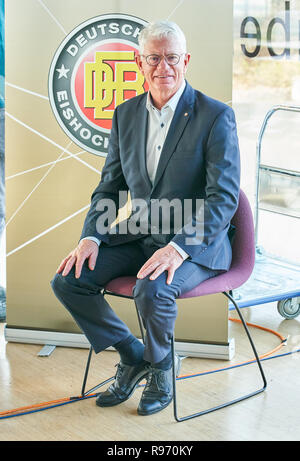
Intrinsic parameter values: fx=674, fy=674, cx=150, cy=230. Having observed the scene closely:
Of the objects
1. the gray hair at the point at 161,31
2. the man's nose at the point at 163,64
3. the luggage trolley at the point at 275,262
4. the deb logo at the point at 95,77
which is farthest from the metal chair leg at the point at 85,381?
the gray hair at the point at 161,31

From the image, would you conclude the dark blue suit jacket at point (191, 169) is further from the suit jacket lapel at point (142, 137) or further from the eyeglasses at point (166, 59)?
the eyeglasses at point (166, 59)

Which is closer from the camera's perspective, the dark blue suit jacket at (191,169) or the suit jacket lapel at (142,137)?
the dark blue suit jacket at (191,169)

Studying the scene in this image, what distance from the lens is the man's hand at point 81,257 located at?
2.67 meters

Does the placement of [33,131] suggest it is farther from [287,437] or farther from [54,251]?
[287,437]

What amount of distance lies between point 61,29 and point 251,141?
1.30 meters

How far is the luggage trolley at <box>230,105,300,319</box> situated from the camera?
3.62m

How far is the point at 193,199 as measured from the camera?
2682 millimetres

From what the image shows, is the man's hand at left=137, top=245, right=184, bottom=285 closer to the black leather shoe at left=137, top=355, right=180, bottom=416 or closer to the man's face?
the black leather shoe at left=137, top=355, right=180, bottom=416

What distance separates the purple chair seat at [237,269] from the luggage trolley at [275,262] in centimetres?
74

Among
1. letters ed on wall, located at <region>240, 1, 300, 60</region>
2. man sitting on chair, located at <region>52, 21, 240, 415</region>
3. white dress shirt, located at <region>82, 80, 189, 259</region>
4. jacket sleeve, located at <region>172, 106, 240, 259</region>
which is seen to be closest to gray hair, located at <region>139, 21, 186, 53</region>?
man sitting on chair, located at <region>52, 21, 240, 415</region>

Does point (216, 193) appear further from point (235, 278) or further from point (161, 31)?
point (161, 31)

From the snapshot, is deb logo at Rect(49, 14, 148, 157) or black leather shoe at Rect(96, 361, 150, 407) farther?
deb logo at Rect(49, 14, 148, 157)

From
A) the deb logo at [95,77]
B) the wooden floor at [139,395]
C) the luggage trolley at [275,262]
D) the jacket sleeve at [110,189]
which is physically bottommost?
the wooden floor at [139,395]
